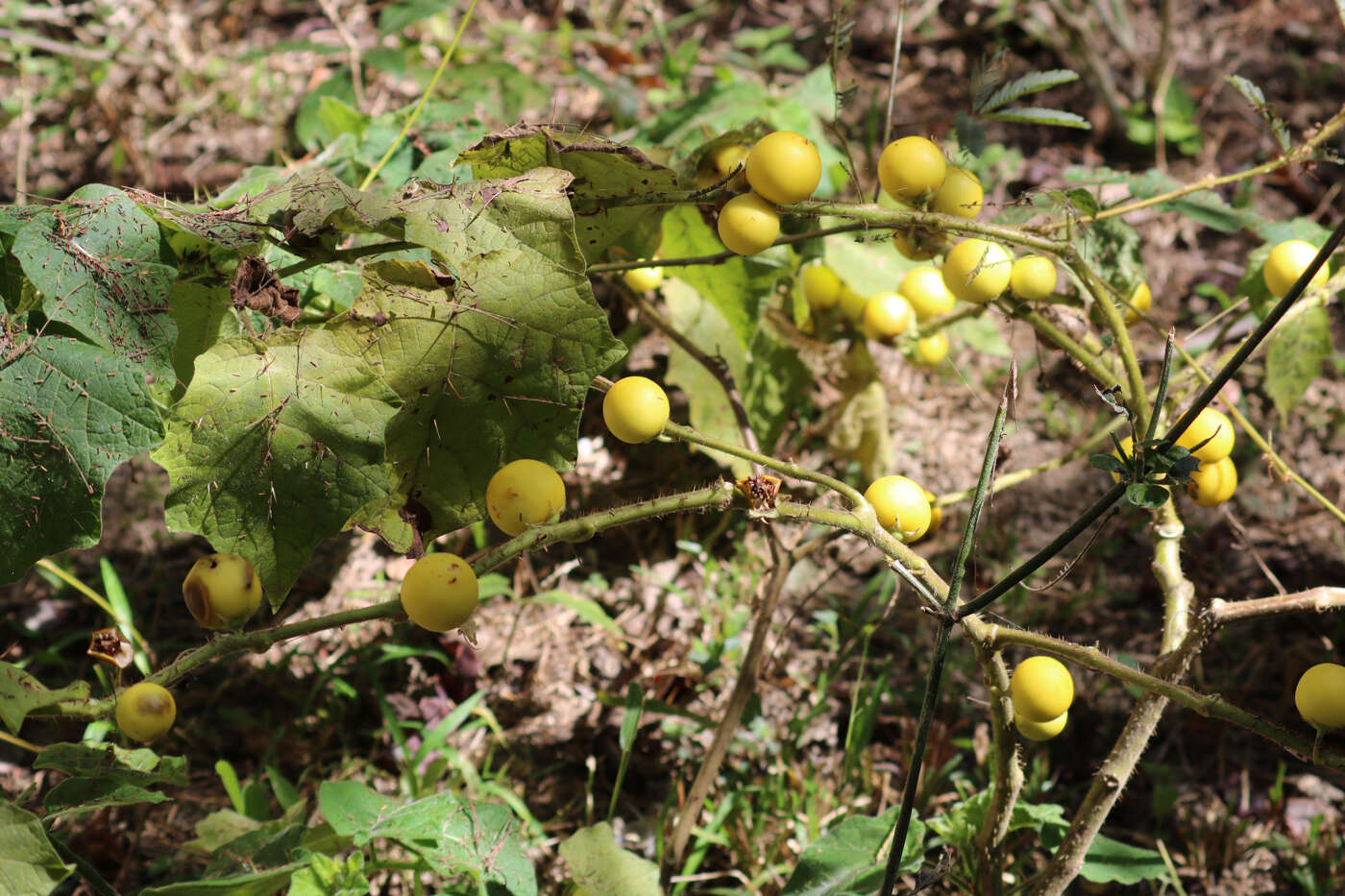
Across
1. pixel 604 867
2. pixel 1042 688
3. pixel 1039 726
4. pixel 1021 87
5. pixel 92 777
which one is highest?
pixel 1021 87

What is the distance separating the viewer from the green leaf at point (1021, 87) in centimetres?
116

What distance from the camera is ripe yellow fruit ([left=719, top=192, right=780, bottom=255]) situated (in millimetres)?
1045

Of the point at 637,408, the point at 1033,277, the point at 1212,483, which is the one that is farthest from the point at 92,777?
the point at 1212,483

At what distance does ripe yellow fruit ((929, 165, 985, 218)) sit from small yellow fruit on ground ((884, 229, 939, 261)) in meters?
0.05

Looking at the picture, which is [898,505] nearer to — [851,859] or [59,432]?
[851,859]

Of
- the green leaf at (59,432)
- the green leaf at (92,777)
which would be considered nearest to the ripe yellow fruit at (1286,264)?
the green leaf at (59,432)

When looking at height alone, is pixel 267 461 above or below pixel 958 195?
below

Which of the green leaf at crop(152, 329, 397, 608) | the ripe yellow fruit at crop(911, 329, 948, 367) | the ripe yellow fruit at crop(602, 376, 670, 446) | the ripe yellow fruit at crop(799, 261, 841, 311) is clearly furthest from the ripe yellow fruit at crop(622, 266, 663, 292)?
the green leaf at crop(152, 329, 397, 608)

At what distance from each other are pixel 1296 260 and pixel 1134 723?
63cm

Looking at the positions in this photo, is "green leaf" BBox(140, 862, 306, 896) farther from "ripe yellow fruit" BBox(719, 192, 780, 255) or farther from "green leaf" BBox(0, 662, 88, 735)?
"ripe yellow fruit" BBox(719, 192, 780, 255)

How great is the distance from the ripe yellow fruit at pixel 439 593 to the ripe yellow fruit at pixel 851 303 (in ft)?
3.90

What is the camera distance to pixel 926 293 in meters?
1.59

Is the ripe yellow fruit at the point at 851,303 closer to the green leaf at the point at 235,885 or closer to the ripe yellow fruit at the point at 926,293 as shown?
the ripe yellow fruit at the point at 926,293

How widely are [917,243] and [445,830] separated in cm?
96
